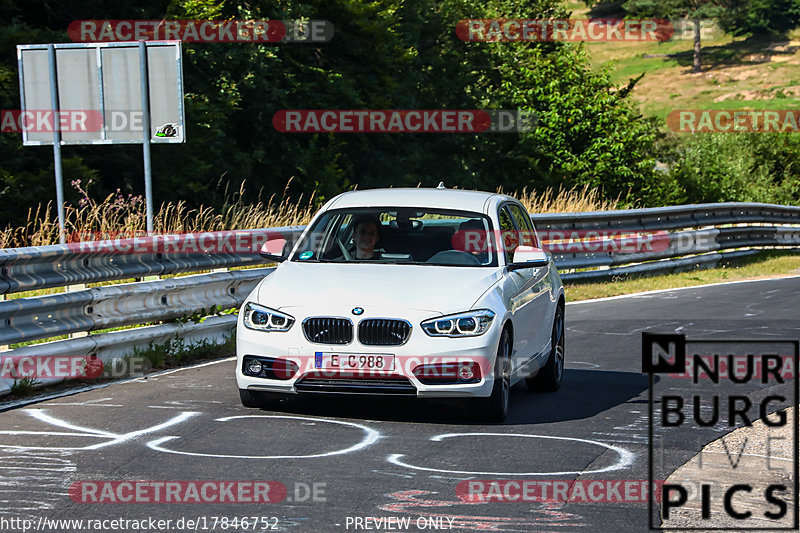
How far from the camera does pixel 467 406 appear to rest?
8.04 m

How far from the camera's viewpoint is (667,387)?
32.2 ft

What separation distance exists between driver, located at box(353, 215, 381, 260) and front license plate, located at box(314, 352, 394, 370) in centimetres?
142

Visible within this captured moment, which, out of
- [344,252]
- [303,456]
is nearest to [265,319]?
[344,252]

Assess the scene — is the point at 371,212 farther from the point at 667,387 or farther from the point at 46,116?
the point at 46,116

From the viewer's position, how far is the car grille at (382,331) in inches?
304

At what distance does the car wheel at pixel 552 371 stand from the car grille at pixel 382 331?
2.10 m

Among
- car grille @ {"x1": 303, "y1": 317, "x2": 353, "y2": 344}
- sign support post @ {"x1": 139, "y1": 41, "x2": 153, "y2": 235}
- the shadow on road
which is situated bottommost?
the shadow on road

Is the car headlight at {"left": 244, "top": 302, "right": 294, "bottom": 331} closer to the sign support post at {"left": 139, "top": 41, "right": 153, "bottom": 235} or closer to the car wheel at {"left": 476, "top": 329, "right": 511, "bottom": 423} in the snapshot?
the car wheel at {"left": 476, "top": 329, "right": 511, "bottom": 423}

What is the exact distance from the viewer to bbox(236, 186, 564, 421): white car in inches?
303

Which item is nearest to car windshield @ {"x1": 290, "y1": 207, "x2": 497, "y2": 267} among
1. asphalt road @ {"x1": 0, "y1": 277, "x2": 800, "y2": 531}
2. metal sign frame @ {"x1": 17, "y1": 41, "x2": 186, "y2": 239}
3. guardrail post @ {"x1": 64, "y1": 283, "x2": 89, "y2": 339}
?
asphalt road @ {"x1": 0, "y1": 277, "x2": 800, "y2": 531}

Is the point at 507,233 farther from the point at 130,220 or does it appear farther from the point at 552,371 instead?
the point at 130,220

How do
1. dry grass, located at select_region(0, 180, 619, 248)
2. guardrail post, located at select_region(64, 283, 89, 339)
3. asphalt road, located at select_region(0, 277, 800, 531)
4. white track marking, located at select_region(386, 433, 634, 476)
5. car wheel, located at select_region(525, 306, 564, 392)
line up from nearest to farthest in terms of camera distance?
asphalt road, located at select_region(0, 277, 800, 531), white track marking, located at select_region(386, 433, 634, 476), car wheel, located at select_region(525, 306, 564, 392), guardrail post, located at select_region(64, 283, 89, 339), dry grass, located at select_region(0, 180, 619, 248)

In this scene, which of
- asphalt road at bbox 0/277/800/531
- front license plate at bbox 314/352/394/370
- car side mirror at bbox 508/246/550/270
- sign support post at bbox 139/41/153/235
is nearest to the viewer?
asphalt road at bbox 0/277/800/531

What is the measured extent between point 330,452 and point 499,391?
150 centimetres
